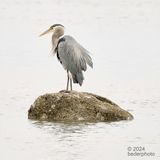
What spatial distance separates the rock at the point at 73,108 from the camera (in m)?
13.1

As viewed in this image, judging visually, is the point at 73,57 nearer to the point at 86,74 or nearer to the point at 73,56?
the point at 73,56

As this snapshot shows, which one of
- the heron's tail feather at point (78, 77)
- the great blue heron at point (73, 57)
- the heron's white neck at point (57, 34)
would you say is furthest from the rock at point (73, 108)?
the heron's white neck at point (57, 34)

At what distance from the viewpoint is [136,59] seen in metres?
19.0

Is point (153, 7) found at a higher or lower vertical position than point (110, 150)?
higher

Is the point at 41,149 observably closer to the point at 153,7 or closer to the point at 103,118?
the point at 103,118

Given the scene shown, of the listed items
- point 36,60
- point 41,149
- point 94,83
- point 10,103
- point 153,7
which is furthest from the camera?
point 153,7

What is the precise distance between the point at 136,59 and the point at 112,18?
22.4 ft

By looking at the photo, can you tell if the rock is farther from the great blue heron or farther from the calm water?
the great blue heron

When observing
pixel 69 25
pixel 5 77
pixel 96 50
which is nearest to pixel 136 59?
pixel 96 50

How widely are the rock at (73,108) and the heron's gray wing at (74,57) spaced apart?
85cm

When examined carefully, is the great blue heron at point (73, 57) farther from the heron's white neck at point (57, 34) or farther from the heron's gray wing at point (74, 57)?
the heron's white neck at point (57, 34)

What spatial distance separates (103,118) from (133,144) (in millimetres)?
1466

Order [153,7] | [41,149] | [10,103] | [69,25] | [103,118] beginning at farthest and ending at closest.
A: [153,7] → [69,25] → [10,103] → [103,118] → [41,149]

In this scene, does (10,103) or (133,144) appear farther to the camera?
(10,103)
